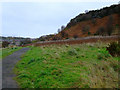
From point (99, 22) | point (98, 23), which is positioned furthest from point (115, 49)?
point (99, 22)

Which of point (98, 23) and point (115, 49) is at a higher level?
point (98, 23)

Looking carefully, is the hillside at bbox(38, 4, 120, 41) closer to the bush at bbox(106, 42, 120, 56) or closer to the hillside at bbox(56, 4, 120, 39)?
the hillside at bbox(56, 4, 120, 39)

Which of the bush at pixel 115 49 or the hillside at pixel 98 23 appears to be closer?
the bush at pixel 115 49

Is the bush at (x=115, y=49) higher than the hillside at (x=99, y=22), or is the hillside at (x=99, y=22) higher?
the hillside at (x=99, y=22)

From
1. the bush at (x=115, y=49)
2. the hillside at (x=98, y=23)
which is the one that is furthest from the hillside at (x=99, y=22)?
the bush at (x=115, y=49)

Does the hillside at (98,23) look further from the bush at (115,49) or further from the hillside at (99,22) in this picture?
the bush at (115,49)

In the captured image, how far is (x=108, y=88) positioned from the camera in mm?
3928

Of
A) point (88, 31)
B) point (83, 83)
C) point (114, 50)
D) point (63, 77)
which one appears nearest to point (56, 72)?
point (63, 77)

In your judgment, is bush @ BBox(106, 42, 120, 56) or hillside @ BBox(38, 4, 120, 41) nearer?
bush @ BBox(106, 42, 120, 56)

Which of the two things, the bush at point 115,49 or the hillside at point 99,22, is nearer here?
the bush at point 115,49

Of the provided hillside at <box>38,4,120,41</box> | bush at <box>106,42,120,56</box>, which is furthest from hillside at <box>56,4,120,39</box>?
bush at <box>106,42,120,56</box>

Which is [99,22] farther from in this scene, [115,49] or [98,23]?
[115,49]

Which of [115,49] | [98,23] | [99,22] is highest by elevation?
[99,22]

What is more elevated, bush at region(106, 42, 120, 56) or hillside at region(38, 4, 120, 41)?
hillside at region(38, 4, 120, 41)
